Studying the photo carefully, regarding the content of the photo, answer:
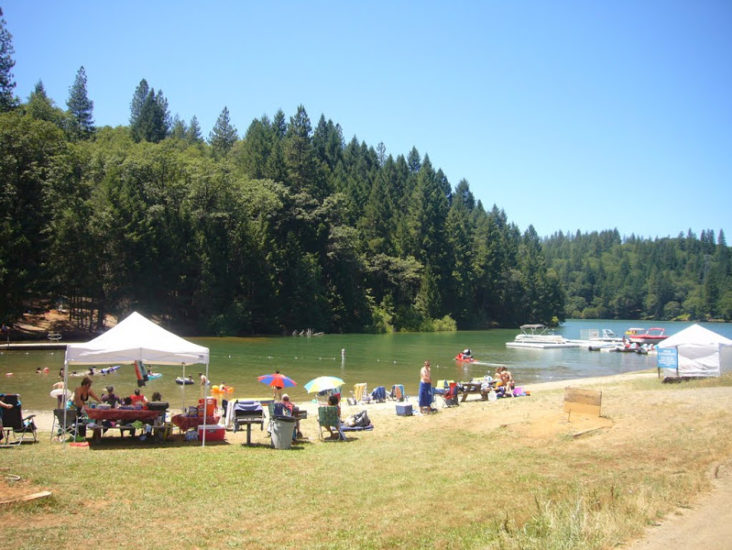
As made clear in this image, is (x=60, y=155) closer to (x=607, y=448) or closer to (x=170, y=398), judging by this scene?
(x=170, y=398)

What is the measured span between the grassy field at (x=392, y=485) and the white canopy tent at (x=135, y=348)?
203 cm

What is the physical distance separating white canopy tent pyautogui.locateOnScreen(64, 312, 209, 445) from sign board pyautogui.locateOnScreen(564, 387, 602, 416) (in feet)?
30.4

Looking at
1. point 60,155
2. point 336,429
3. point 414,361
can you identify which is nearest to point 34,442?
point 336,429

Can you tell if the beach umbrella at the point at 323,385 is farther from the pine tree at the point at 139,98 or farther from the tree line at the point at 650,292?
the tree line at the point at 650,292

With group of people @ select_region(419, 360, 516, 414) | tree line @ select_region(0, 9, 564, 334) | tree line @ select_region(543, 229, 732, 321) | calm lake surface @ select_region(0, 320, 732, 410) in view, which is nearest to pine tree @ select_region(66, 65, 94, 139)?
tree line @ select_region(0, 9, 564, 334)

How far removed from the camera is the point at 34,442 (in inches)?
534

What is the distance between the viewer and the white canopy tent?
13.6 m

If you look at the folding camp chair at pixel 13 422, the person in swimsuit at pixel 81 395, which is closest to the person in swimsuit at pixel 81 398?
the person in swimsuit at pixel 81 395

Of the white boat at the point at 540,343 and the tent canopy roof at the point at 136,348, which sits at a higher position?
the tent canopy roof at the point at 136,348

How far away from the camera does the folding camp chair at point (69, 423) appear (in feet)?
45.0

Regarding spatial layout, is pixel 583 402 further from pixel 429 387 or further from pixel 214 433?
pixel 214 433

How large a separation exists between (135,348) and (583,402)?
1128cm

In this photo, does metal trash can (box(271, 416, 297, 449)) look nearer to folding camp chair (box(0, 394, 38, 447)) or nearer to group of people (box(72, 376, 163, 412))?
group of people (box(72, 376, 163, 412))

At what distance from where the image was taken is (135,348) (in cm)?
1388
